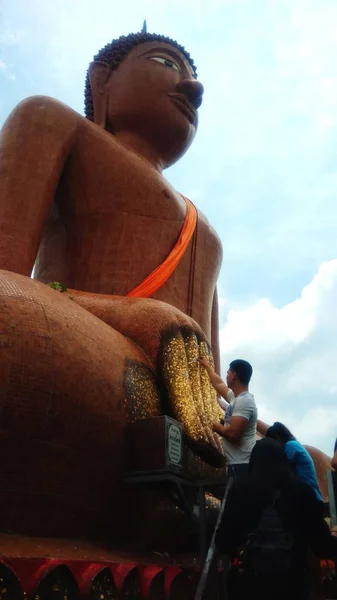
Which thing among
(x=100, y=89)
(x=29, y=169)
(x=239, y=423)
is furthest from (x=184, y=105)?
(x=239, y=423)

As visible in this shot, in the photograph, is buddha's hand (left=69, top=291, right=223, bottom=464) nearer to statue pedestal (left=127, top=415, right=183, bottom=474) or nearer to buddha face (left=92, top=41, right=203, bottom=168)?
statue pedestal (left=127, top=415, right=183, bottom=474)

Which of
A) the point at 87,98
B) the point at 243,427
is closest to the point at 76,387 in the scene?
the point at 243,427

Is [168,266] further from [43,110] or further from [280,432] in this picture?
[280,432]

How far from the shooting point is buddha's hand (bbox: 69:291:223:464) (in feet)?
12.5

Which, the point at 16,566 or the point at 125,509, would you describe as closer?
the point at 16,566

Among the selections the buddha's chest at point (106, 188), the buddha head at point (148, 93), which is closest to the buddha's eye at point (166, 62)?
the buddha head at point (148, 93)

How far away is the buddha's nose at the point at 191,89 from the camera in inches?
238

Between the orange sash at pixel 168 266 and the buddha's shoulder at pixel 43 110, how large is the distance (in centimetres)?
128

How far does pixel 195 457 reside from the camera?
3.80 m

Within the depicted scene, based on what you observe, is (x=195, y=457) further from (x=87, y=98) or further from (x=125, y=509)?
(x=87, y=98)

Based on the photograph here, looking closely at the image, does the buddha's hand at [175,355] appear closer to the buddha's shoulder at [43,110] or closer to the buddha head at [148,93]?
the buddha's shoulder at [43,110]

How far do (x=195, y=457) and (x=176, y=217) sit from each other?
252 centimetres

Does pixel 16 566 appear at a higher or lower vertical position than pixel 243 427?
lower

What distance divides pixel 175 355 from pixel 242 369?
852 mm
